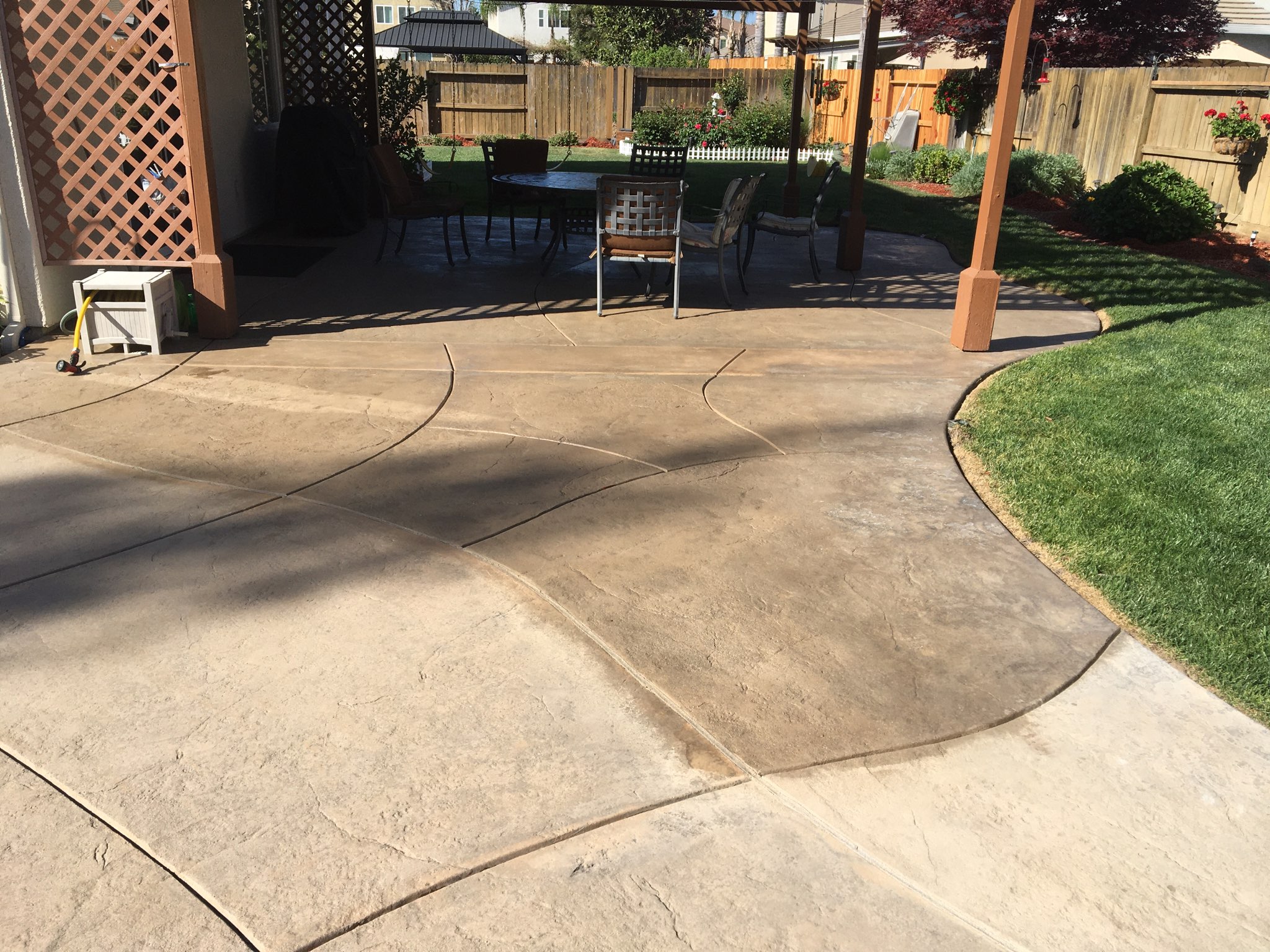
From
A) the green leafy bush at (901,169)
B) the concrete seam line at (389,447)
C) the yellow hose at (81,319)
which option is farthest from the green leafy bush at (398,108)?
the concrete seam line at (389,447)

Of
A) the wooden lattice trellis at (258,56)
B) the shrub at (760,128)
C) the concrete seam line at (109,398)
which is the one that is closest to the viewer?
the concrete seam line at (109,398)

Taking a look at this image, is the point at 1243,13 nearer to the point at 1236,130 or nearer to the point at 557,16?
the point at 1236,130

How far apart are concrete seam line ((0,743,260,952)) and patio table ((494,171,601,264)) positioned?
6245mm

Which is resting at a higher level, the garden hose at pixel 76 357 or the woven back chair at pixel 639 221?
the woven back chair at pixel 639 221

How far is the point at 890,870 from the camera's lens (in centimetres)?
236

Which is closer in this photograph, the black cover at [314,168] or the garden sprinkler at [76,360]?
the garden sprinkler at [76,360]

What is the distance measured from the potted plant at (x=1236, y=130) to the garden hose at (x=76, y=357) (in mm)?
10608

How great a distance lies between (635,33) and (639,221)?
34955 mm

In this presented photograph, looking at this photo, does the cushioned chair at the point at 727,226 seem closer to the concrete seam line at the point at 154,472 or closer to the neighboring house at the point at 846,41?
the concrete seam line at the point at 154,472

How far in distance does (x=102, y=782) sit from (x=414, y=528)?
160 cm

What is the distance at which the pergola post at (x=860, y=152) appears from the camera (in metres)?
8.32

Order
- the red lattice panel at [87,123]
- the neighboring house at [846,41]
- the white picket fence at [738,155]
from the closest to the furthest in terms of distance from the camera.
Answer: the red lattice panel at [87,123] < the white picket fence at [738,155] < the neighboring house at [846,41]

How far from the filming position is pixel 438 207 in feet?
29.1

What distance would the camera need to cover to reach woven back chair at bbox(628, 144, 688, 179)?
10.3m
